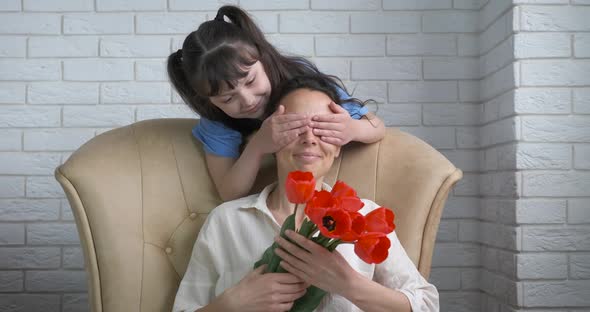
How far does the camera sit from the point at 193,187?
173 cm

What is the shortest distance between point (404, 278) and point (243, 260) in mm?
362

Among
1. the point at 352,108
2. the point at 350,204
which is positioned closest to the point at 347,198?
the point at 350,204

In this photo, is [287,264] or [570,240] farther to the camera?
[570,240]

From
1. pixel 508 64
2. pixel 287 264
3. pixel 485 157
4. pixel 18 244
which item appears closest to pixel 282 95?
pixel 287 264

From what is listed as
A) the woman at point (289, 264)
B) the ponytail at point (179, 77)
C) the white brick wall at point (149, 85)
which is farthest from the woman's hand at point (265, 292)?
the white brick wall at point (149, 85)

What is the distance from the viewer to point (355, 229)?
102cm

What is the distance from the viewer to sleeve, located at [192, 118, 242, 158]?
174cm

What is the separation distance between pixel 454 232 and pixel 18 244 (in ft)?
5.30

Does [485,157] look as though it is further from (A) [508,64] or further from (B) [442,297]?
(B) [442,297]

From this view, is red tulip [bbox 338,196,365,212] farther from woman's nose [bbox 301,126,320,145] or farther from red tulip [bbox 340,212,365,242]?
woman's nose [bbox 301,126,320,145]

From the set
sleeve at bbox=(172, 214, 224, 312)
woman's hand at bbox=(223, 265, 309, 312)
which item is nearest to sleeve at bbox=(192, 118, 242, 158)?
sleeve at bbox=(172, 214, 224, 312)

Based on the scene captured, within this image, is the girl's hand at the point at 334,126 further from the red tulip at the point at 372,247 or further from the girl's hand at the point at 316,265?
the red tulip at the point at 372,247

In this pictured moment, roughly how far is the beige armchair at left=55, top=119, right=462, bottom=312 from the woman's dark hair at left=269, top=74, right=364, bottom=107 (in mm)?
164

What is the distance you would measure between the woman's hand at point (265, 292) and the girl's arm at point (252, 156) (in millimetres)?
311
